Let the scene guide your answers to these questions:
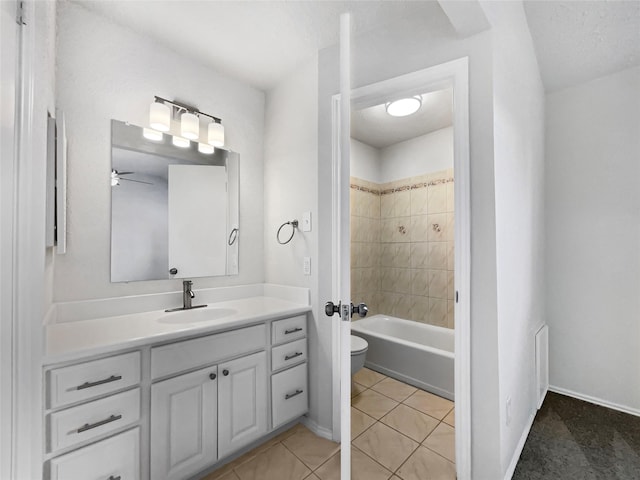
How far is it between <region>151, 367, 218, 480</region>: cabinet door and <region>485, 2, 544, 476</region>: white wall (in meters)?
1.36

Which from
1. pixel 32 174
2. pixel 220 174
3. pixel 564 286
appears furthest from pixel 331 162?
pixel 564 286

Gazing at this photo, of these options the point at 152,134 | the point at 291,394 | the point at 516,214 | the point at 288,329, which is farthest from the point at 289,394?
the point at 152,134

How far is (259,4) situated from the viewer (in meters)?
1.54

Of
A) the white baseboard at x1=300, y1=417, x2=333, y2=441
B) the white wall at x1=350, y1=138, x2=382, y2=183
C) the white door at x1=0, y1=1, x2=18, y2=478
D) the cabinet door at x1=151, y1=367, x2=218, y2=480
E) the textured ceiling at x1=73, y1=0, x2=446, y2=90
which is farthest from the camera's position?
the white wall at x1=350, y1=138, x2=382, y2=183

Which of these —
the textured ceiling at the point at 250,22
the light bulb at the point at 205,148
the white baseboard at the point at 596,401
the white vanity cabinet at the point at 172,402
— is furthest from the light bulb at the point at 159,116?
the white baseboard at the point at 596,401

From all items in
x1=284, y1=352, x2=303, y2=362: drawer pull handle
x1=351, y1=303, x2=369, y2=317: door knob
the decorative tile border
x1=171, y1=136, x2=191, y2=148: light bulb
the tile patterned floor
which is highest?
x1=171, y1=136, x2=191, y2=148: light bulb

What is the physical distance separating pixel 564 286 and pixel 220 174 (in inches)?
109

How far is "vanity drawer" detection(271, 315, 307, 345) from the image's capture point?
174 centimetres

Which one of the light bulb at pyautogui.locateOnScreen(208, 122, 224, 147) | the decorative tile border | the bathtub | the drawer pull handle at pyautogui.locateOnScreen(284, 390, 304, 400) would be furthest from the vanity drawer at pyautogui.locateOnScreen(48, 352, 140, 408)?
the decorative tile border

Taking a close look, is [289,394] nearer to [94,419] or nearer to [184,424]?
[184,424]

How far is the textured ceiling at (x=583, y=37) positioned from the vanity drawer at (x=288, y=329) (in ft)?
7.52

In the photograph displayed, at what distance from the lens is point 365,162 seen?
344 centimetres

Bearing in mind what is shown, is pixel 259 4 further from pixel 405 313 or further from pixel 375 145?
pixel 405 313

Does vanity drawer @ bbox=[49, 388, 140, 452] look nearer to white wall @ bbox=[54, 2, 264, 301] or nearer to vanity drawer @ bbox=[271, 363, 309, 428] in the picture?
white wall @ bbox=[54, 2, 264, 301]
